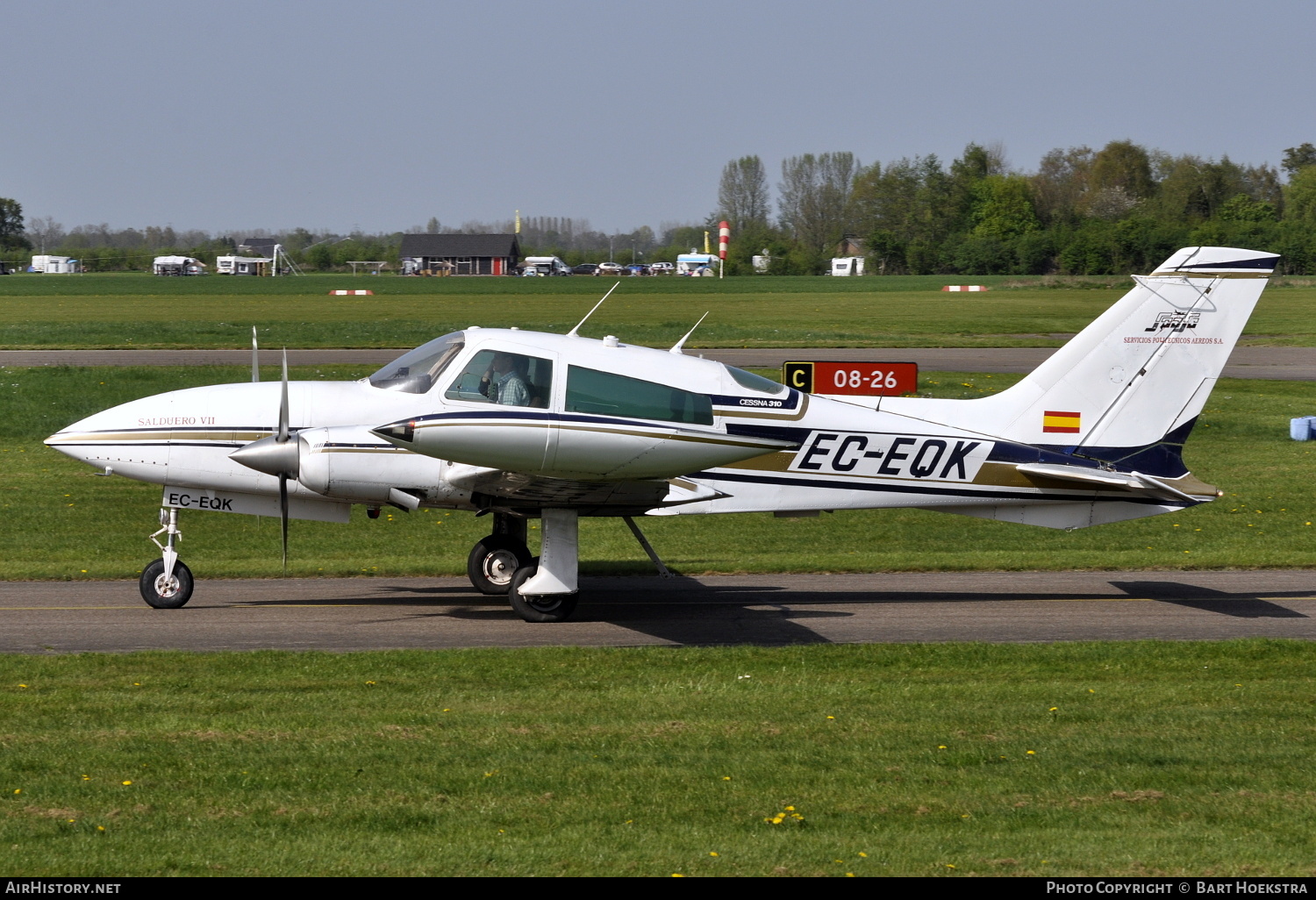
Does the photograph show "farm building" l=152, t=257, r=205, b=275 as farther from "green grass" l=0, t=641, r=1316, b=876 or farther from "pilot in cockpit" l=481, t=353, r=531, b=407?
"green grass" l=0, t=641, r=1316, b=876

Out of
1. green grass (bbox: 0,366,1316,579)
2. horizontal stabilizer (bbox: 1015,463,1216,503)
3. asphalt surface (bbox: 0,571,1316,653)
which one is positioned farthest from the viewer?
green grass (bbox: 0,366,1316,579)

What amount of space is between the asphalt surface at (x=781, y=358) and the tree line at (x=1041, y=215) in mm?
36404

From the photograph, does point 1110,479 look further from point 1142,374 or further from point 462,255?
point 462,255

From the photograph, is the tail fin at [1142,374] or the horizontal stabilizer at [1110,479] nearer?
the horizontal stabilizer at [1110,479]

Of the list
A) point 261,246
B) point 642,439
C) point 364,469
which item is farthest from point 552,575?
point 261,246

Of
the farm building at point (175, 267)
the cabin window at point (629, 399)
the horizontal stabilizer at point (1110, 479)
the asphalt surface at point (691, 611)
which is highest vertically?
the farm building at point (175, 267)

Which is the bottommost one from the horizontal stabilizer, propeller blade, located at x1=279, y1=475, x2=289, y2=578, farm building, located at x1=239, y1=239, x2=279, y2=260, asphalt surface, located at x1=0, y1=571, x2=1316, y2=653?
asphalt surface, located at x1=0, y1=571, x2=1316, y2=653

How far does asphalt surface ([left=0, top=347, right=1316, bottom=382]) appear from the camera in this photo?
1359 inches

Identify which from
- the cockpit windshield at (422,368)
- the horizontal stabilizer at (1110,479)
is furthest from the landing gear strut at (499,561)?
the horizontal stabilizer at (1110,479)

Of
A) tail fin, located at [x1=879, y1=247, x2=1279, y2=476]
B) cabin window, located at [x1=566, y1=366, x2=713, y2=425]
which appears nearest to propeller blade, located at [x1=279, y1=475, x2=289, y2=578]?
cabin window, located at [x1=566, y1=366, x2=713, y2=425]

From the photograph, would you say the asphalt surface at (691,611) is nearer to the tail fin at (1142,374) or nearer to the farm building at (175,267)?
the tail fin at (1142,374)

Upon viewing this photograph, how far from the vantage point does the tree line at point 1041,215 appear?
87875 millimetres

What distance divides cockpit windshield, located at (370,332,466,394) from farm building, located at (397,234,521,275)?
134m
